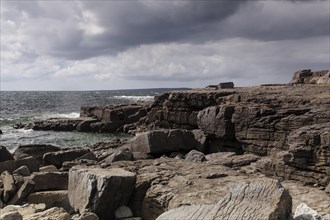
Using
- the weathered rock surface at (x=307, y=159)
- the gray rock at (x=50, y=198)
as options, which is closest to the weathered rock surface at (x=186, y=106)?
the weathered rock surface at (x=307, y=159)

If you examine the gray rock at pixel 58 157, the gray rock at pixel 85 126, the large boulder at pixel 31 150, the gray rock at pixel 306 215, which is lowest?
the gray rock at pixel 85 126

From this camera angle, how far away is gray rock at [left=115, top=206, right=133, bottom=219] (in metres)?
10.9

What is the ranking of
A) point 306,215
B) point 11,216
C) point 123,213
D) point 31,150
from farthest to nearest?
point 31,150, point 123,213, point 11,216, point 306,215

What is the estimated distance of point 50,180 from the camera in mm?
13078

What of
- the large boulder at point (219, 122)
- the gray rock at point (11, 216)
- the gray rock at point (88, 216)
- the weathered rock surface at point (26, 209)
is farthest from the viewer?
the large boulder at point (219, 122)

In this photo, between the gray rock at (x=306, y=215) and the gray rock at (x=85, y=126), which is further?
the gray rock at (x=85, y=126)

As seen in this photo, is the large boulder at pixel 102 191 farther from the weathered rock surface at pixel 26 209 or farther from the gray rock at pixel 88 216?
the weathered rock surface at pixel 26 209

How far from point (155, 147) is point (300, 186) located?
10700mm

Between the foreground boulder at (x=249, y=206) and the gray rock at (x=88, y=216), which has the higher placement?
the foreground boulder at (x=249, y=206)

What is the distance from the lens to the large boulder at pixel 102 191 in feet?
34.8

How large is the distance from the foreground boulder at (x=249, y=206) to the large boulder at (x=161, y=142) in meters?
13.4

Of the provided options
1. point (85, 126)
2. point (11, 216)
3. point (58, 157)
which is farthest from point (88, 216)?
point (85, 126)

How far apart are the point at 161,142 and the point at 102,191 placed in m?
11.0

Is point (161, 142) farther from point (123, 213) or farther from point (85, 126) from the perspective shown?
point (85, 126)
